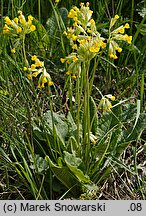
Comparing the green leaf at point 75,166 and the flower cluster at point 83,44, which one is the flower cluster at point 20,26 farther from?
the green leaf at point 75,166

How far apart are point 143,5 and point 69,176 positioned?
1.16m

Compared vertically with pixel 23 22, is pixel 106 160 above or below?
below

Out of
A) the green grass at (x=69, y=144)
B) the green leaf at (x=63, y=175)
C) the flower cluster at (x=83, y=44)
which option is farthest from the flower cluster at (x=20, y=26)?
the green leaf at (x=63, y=175)

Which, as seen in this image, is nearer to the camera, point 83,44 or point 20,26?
point 83,44

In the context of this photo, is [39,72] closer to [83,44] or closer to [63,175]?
[83,44]

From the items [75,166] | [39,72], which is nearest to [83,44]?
[39,72]

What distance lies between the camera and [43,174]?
1.99m

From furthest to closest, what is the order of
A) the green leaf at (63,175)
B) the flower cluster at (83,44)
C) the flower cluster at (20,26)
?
the green leaf at (63,175) < the flower cluster at (20,26) < the flower cluster at (83,44)

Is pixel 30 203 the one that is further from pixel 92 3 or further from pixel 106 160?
pixel 92 3

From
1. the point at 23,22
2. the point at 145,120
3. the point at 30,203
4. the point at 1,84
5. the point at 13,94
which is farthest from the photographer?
the point at 1,84

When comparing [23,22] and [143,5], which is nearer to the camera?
[23,22]

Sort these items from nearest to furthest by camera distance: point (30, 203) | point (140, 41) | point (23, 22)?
point (23, 22) < point (30, 203) < point (140, 41)

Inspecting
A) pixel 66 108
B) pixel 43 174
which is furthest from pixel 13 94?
pixel 43 174

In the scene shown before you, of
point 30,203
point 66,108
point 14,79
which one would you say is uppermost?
point 14,79
